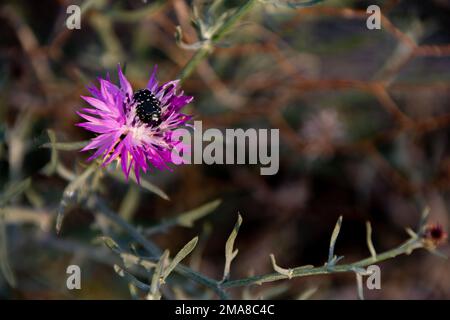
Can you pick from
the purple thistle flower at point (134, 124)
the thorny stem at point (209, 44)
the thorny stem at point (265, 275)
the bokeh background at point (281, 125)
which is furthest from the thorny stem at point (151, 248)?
the bokeh background at point (281, 125)

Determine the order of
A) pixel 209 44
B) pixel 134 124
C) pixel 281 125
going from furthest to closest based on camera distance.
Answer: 1. pixel 281 125
2. pixel 209 44
3. pixel 134 124

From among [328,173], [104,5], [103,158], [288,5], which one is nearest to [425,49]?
[328,173]

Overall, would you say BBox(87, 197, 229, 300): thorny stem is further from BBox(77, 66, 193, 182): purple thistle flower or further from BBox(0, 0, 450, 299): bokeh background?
BBox(0, 0, 450, 299): bokeh background

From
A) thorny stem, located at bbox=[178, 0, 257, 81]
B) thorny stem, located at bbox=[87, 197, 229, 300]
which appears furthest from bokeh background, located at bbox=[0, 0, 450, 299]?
thorny stem, located at bbox=[178, 0, 257, 81]

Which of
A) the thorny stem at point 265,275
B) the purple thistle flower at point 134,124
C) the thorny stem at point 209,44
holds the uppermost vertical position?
the thorny stem at point 209,44

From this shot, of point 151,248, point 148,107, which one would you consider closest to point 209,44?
point 148,107

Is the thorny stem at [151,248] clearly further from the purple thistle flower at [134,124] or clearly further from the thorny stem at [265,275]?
the purple thistle flower at [134,124]

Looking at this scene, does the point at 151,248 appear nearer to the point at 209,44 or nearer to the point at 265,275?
the point at 265,275
